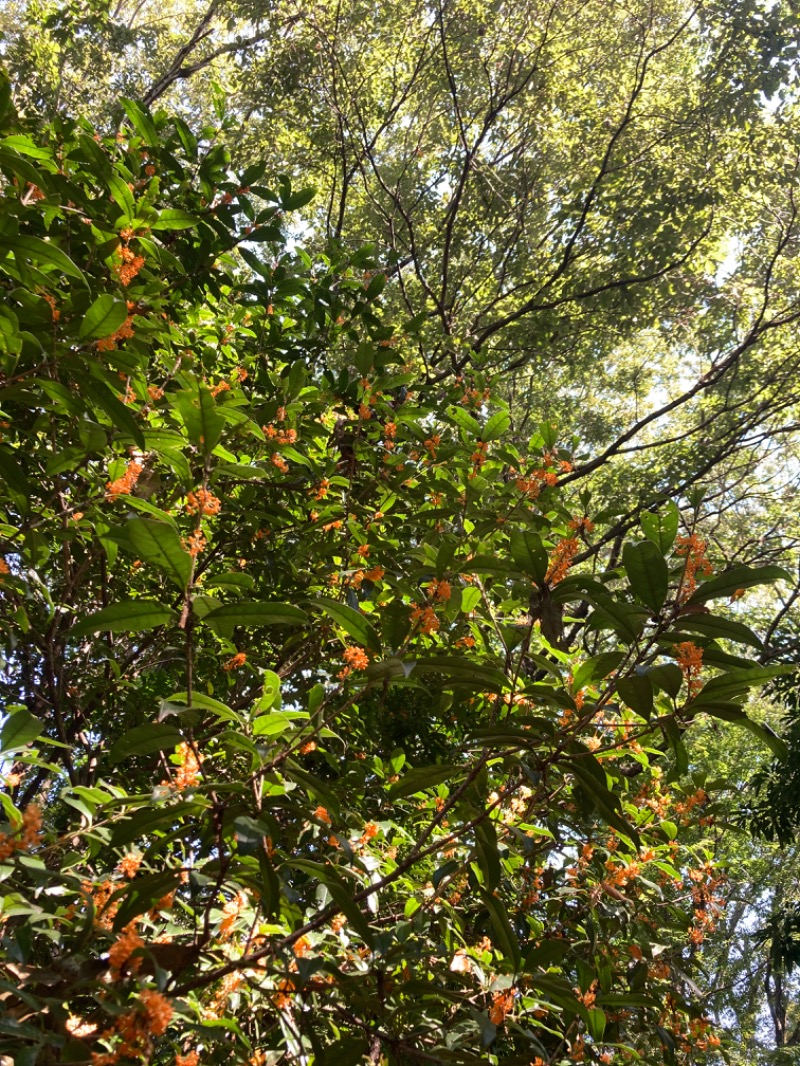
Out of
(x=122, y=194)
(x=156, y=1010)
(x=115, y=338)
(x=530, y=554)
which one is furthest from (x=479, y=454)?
(x=156, y=1010)

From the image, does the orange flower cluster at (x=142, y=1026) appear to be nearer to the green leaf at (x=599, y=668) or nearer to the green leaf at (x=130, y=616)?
the green leaf at (x=130, y=616)

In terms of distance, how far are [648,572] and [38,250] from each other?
48.7 inches

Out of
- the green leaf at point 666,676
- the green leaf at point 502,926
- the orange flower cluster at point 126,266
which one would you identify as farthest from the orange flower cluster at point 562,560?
the orange flower cluster at point 126,266

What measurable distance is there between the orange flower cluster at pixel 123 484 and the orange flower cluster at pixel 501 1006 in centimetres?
131

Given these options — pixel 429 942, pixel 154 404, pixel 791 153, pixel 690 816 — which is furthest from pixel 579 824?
pixel 791 153

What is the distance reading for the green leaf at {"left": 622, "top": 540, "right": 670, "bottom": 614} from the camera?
3.98 feet

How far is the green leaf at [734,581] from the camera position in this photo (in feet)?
3.93

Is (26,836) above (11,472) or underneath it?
underneath

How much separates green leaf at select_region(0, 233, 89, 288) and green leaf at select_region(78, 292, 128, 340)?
6cm

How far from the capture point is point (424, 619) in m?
1.50

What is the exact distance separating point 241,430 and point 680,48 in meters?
7.38

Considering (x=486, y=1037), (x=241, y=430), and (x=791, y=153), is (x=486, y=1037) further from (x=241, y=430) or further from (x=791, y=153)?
(x=791, y=153)

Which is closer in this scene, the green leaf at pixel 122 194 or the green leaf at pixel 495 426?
the green leaf at pixel 122 194

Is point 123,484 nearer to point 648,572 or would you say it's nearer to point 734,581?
point 648,572
